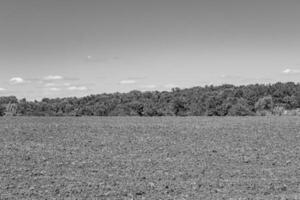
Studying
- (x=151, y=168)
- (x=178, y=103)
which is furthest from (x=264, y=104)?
(x=151, y=168)

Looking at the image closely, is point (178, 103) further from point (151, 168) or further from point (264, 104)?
point (151, 168)

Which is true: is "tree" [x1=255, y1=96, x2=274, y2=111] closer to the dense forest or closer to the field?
the dense forest

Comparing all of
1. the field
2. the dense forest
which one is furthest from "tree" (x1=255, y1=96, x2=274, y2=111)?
the field

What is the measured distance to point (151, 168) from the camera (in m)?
15.2

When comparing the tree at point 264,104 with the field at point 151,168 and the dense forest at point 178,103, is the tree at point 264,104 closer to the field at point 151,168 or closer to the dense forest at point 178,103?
the dense forest at point 178,103

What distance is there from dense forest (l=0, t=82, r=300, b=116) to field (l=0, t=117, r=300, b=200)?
147 ft

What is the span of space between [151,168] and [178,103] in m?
59.9

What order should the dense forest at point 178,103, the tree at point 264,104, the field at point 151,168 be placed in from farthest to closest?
1. the tree at point 264,104
2. the dense forest at point 178,103
3. the field at point 151,168

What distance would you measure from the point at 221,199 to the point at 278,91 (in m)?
71.3

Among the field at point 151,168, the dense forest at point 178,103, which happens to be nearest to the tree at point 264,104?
the dense forest at point 178,103

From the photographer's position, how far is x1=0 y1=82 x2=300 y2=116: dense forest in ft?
229

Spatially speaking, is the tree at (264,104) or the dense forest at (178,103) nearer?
the dense forest at (178,103)

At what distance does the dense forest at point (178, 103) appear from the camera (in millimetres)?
69812

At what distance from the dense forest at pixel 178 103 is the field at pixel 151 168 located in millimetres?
44661
